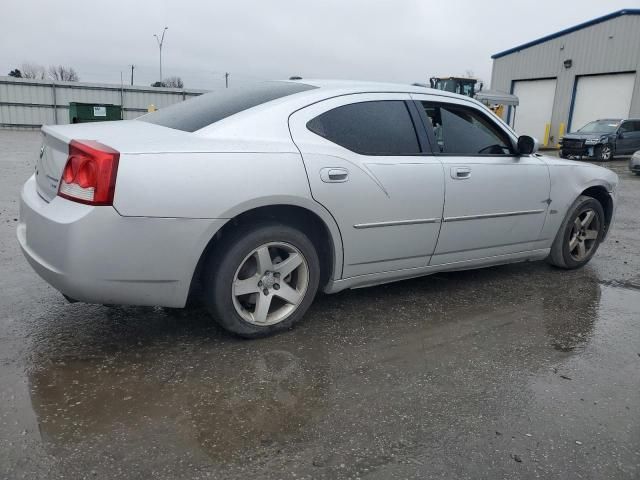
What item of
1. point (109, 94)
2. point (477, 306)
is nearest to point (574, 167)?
point (477, 306)

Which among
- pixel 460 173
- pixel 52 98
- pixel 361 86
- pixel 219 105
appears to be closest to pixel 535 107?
pixel 52 98

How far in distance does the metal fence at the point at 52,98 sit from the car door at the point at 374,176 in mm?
27082

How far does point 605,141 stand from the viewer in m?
19.6

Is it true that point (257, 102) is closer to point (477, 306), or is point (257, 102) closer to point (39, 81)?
point (477, 306)

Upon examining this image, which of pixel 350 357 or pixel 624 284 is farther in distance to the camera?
pixel 624 284

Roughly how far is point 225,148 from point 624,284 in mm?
3716

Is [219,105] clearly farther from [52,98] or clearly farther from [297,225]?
[52,98]

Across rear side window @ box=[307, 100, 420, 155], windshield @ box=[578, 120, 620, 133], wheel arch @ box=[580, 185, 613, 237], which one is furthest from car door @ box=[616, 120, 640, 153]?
rear side window @ box=[307, 100, 420, 155]

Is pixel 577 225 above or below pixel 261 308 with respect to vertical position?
above

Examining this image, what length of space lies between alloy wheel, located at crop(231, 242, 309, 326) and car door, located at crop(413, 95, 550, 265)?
1.12 m

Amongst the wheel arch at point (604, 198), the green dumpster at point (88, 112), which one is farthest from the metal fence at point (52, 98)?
the wheel arch at point (604, 198)

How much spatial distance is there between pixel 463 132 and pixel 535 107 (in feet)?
89.7

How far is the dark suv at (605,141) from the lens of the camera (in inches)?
773

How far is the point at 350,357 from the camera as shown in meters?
3.10
